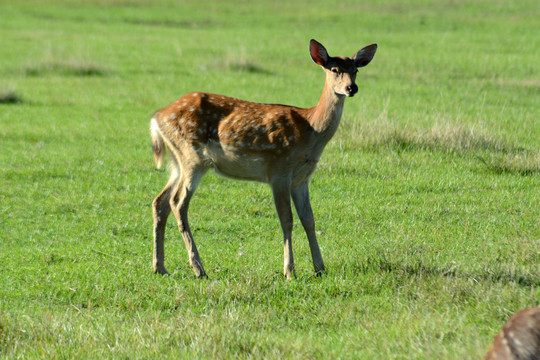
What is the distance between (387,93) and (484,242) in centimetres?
1044

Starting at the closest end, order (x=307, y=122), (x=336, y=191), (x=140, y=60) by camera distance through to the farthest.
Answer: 1. (x=307, y=122)
2. (x=336, y=191)
3. (x=140, y=60)

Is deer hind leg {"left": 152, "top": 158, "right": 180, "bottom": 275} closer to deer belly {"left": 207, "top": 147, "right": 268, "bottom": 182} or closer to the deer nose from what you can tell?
deer belly {"left": 207, "top": 147, "right": 268, "bottom": 182}

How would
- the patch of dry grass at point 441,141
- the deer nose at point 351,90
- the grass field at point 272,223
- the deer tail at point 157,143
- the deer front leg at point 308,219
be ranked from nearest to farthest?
the grass field at point 272,223 < the deer nose at point 351,90 < the deer front leg at point 308,219 < the deer tail at point 157,143 < the patch of dry grass at point 441,141

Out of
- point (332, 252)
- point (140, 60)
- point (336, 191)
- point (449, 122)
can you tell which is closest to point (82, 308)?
point (332, 252)

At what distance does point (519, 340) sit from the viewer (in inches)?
153

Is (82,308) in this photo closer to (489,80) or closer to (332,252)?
(332,252)

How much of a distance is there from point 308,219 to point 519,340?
3341 mm

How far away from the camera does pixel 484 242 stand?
746cm

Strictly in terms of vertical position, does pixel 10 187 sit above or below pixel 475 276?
below

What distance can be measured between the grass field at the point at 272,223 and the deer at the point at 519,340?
1.48 ft

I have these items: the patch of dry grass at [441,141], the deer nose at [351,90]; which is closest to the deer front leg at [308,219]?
the deer nose at [351,90]

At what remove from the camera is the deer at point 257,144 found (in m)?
6.89

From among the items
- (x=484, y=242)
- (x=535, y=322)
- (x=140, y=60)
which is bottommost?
(x=140, y=60)

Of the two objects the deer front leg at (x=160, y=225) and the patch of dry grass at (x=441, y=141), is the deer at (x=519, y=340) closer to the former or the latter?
the deer front leg at (x=160, y=225)
